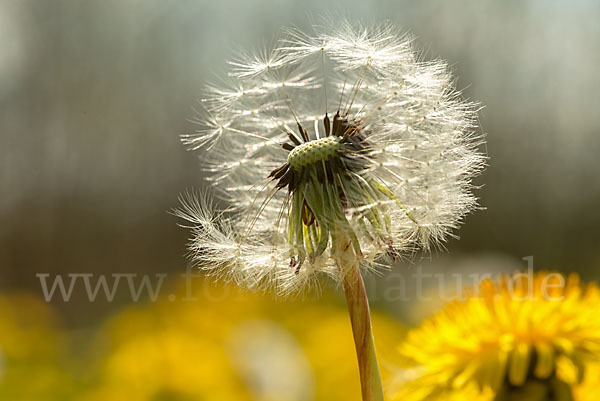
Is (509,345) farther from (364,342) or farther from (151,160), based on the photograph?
(151,160)

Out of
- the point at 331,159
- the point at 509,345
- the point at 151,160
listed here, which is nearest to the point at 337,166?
the point at 331,159

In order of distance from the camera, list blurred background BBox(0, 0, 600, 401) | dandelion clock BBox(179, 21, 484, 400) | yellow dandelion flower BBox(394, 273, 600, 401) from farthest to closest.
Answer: blurred background BBox(0, 0, 600, 401), yellow dandelion flower BBox(394, 273, 600, 401), dandelion clock BBox(179, 21, 484, 400)

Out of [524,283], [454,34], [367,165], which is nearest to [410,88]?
[367,165]

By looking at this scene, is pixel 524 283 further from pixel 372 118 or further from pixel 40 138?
pixel 40 138

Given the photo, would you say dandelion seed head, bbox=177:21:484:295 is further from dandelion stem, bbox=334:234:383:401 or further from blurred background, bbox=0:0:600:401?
blurred background, bbox=0:0:600:401

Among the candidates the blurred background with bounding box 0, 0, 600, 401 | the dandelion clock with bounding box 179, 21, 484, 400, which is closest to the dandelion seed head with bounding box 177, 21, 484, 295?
the dandelion clock with bounding box 179, 21, 484, 400

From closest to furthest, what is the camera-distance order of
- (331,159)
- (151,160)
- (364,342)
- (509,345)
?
(364,342) → (331,159) → (509,345) → (151,160)

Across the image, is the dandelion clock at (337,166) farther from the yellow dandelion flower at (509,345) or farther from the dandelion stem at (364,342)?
the yellow dandelion flower at (509,345)
